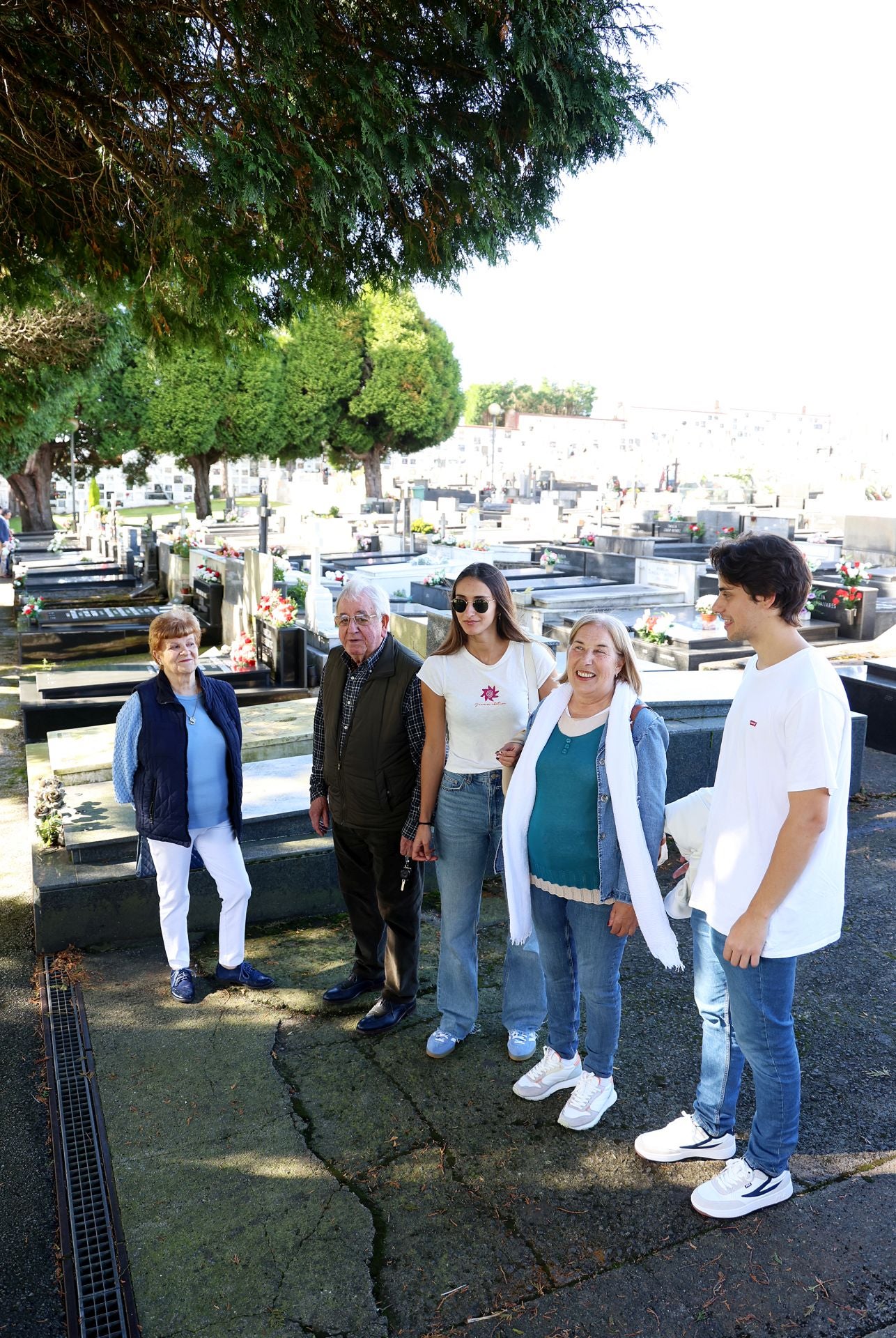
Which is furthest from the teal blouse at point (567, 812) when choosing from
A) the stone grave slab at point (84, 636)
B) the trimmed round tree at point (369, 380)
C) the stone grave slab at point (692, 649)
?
the trimmed round tree at point (369, 380)

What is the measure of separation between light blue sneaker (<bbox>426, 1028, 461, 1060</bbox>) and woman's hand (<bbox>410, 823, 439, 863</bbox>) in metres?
0.71

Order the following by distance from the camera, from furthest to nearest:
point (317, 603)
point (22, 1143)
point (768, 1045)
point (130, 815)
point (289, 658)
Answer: point (317, 603)
point (289, 658)
point (130, 815)
point (22, 1143)
point (768, 1045)

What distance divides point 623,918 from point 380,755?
1.18m

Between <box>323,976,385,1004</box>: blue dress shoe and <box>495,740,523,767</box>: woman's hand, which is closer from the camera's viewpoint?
<box>495,740,523,767</box>: woman's hand

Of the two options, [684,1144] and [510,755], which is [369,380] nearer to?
[510,755]

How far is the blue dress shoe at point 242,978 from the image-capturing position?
4.46 metres

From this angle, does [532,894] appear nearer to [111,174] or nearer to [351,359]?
[111,174]

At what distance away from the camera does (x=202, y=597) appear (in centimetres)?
1448

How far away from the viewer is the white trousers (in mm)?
4273

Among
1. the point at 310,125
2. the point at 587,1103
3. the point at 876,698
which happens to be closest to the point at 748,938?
the point at 587,1103

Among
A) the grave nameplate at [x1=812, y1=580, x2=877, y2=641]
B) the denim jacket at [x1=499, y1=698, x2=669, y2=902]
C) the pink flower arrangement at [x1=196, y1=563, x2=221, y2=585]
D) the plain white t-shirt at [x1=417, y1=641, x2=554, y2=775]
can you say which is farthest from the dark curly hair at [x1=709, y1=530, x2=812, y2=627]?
the grave nameplate at [x1=812, y1=580, x2=877, y2=641]

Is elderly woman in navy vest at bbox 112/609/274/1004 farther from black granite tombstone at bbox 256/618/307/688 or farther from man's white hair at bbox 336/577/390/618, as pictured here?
black granite tombstone at bbox 256/618/307/688

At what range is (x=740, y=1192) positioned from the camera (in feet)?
9.76

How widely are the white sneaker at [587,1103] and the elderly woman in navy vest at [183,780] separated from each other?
66.0 inches
